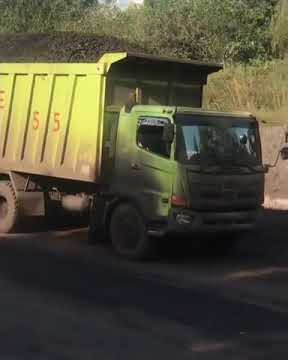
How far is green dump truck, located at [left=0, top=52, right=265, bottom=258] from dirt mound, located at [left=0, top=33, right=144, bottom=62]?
43.1ft

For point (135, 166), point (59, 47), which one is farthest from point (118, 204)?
point (59, 47)

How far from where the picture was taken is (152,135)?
38.3 feet

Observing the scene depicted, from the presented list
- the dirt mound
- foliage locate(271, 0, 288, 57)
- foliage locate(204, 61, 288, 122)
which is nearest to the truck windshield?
foliage locate(204, 61, 288, 122)

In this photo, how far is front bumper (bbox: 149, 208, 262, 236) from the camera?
11336mm

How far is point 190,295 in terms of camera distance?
9.36 metres

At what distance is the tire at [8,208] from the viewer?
13.7m

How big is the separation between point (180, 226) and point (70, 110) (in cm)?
274

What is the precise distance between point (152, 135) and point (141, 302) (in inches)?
134

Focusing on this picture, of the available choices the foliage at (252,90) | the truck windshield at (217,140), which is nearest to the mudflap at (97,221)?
the truck windshield at (217,140)

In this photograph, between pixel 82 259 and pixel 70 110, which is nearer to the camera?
pixel 82 259

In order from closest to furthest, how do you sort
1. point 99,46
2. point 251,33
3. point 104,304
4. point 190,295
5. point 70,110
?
1. point 104,304
2. point 190,295
3. point 70,110
4. point 99,46
5. point 251,33

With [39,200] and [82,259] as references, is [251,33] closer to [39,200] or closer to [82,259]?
[39,200]

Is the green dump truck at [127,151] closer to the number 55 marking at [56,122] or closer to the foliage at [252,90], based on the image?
the number 55 marking at [56,122]

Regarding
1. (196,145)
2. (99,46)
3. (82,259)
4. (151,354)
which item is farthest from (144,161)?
(99,46)
